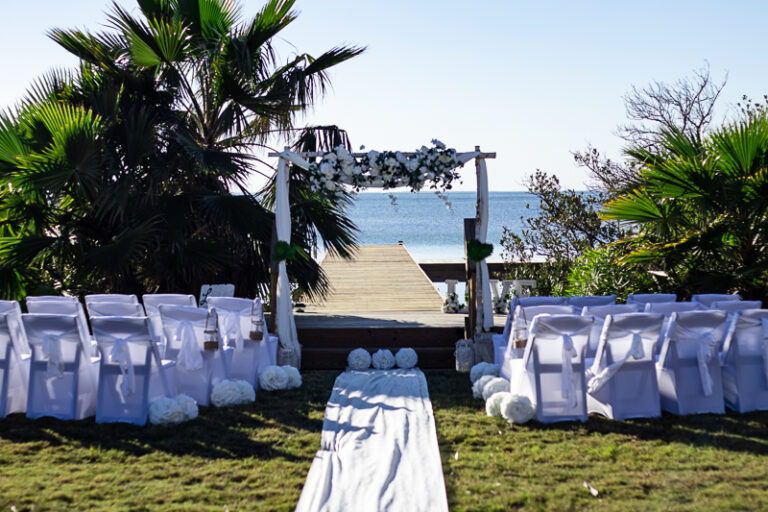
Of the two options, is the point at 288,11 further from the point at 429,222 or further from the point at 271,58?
the point at 429,222

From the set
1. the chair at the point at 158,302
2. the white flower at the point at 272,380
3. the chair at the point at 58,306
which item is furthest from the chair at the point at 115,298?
the white flower at the point at 272,380

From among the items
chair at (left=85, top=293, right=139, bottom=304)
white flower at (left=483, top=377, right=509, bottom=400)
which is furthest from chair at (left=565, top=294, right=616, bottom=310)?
chair at (left=85, top=293, right=139, bottom=304)

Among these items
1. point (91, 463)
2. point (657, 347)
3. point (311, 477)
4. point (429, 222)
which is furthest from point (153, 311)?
point (429, 222)

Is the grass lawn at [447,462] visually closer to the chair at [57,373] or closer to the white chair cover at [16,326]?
the chair at [57,373]

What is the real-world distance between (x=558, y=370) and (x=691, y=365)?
1.14 m

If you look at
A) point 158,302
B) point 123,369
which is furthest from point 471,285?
point 123,369

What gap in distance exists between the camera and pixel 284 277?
410 inches

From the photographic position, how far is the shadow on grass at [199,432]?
641 cm

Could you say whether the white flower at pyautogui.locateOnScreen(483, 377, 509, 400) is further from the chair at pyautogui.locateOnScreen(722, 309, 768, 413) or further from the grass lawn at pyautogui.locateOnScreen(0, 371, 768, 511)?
the chair at pyautogui.locateOnScreen(722, 309, 768, 413)

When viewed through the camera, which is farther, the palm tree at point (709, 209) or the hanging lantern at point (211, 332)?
the palm tree at point (709, 209)

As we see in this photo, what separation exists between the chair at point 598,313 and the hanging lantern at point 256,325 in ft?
9.77

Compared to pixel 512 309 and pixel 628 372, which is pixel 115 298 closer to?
pixel 512 309

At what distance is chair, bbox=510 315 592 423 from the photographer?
719cm

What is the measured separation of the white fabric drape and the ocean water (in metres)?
17.2
